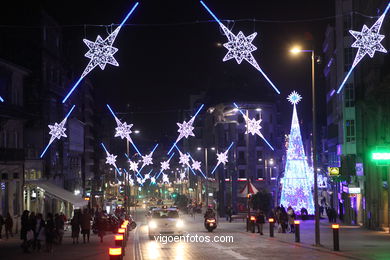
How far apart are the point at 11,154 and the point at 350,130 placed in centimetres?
2573

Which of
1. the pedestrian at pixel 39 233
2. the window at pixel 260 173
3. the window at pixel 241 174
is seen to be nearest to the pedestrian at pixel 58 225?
the pedestrian at pixel 39 233

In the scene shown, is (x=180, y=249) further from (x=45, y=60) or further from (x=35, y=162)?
(x=45, y=60)

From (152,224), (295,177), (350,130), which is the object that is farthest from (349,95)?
(152,224)

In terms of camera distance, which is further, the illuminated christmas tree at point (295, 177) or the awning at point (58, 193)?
the illuminated christmas tree at point (295, 177)

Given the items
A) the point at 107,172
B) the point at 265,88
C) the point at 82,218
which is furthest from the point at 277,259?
the point at 107,172

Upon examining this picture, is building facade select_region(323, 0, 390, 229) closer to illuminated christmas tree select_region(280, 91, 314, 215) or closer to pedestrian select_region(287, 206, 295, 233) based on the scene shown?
illuminated christmas tree select_region(280, 91, 314, 215)

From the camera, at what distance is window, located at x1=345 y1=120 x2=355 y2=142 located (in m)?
53.8

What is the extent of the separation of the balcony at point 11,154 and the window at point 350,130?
81.2 ft

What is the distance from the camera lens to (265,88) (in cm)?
10925

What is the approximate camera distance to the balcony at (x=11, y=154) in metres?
45.3

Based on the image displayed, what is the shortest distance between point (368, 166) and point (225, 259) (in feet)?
83.4

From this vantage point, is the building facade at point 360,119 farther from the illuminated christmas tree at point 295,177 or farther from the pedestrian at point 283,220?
the pedestrian at point 283,220

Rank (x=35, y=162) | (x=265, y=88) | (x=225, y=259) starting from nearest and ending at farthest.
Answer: (x=225, y=259) → (x=35, y=162) → (x=265, y=88)

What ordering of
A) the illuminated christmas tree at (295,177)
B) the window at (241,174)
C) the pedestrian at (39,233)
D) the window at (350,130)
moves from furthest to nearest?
the window at (241,174)
the illuminated christmas tree at (295,177)
the window at (350,130)
the pedestrian at (39,233)
